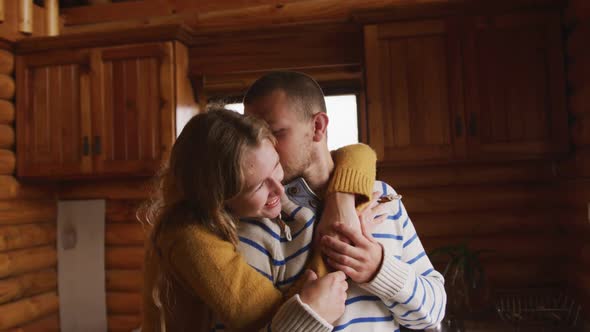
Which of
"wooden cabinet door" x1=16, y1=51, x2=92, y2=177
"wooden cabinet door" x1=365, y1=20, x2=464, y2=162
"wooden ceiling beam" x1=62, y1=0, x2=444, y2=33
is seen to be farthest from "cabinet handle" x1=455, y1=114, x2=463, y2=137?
"wooden cabinet door" x1=16, y1=51, x2=92, y2=177

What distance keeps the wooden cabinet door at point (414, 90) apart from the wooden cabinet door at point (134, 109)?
3.65 ft

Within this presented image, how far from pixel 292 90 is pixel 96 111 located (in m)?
1.93

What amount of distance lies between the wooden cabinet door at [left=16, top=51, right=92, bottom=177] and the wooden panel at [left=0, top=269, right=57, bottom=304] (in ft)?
2.08

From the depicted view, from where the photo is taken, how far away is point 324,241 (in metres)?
1.07

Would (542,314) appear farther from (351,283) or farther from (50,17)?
(50,17)

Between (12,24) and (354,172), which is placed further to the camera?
(12,24)

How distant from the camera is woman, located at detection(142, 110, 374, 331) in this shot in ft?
3.24

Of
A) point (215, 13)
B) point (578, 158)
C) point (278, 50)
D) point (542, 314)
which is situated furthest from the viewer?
point (215, 13)

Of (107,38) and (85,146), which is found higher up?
(107,38)

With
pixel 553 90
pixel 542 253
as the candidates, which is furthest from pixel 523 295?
pixel 553 90

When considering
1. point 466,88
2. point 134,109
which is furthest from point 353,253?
point 134,109

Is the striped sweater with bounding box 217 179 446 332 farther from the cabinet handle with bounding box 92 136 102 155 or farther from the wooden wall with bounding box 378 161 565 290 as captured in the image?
the cabinet handle with bounding box 92 136 102 155

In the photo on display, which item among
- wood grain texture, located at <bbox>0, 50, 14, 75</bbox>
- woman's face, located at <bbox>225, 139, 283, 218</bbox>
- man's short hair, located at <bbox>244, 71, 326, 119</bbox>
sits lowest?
woman's face, located at <bbox>225, 139, 283, 218</bbox>

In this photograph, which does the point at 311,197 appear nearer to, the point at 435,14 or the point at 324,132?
the point at 324,132
